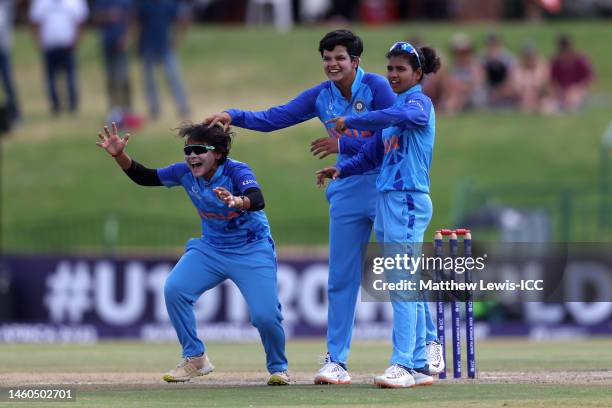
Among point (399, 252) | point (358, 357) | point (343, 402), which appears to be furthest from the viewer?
point (358, 357)

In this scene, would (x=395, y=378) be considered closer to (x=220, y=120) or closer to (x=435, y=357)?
(x=435, y=357)

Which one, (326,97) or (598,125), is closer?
(326,97)

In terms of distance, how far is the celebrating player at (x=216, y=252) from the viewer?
34.7ft

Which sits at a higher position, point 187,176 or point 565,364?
point 187,176

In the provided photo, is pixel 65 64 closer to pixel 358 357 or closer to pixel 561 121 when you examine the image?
pixel 561 121

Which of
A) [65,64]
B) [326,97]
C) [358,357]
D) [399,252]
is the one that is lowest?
[358,357]

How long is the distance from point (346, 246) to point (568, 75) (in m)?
19.7

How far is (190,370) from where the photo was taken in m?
10.9

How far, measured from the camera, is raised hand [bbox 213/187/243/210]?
9977mm

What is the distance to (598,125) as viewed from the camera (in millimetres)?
30500

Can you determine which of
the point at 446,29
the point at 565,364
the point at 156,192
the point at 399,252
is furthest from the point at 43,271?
the point at 446,29

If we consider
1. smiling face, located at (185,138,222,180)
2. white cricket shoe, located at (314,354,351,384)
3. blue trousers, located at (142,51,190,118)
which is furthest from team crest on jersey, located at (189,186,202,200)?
blue trousers, located at (142,51,190,118)

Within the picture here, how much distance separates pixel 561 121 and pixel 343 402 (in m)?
22.2

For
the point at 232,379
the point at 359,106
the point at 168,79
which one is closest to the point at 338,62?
the point at 359,106
